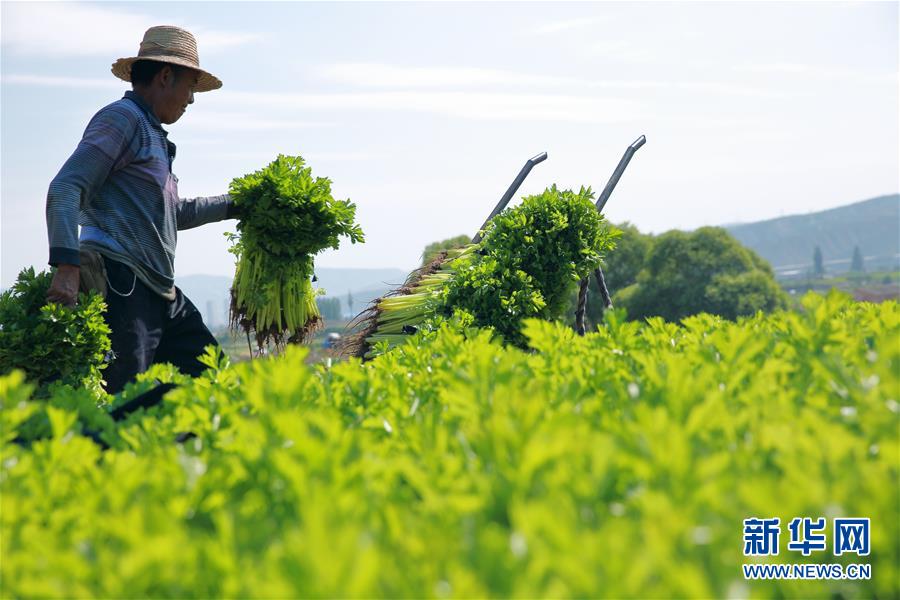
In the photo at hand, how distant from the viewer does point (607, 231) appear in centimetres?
843

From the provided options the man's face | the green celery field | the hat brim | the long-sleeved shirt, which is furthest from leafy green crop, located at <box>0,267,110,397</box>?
the green celery field

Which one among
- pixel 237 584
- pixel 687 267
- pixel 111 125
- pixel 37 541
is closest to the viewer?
pixel 237 584

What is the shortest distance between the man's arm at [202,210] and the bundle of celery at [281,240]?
0.29 feet

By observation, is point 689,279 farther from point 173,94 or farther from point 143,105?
point 143,105

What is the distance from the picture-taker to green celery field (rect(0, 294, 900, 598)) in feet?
3.67

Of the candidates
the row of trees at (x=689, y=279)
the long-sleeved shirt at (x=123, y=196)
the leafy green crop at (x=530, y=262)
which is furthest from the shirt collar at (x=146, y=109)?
the row of trees at (x=689, y=279)

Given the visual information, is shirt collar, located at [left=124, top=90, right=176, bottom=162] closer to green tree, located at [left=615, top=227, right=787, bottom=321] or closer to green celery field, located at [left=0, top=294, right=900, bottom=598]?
green celery field, located at [left=0, top=294, right=900, bottom=598]

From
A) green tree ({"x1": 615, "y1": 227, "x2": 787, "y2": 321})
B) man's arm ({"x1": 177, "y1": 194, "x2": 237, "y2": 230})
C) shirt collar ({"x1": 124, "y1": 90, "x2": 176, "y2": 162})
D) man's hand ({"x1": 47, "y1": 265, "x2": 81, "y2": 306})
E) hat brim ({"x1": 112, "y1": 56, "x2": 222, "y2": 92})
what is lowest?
green tree ({"x1": 615, "y1": 227, "x2": 787, "y2": 321})

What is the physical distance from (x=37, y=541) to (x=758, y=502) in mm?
1160

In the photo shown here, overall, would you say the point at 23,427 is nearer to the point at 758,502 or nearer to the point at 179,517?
the point at 179,517

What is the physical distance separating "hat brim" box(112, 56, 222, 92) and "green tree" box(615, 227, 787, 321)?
51.6m

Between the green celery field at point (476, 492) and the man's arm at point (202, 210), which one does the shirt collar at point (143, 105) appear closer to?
the man's arm at point (202, 210)

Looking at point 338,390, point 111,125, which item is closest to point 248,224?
point 111,125

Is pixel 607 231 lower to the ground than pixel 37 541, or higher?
higher
